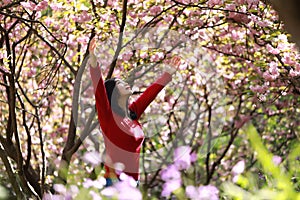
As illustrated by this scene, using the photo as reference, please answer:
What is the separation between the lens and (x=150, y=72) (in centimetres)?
658

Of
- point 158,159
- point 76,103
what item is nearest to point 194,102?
point 158,159

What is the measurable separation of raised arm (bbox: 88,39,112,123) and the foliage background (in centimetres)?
48

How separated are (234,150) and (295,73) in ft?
18.3

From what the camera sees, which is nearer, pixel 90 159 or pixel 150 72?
pixel 90 159

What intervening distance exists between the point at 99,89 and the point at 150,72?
2659 millimetres

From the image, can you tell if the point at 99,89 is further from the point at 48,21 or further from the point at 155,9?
the point at 48,21

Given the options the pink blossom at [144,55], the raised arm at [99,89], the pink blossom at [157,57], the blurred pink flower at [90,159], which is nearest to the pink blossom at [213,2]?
the pink blossom at [157,57]

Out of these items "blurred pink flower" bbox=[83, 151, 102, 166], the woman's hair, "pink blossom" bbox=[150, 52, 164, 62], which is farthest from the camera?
"pink blossom" bbox=[150, 52, 164, 62]

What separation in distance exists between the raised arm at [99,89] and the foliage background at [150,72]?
1.59 ft

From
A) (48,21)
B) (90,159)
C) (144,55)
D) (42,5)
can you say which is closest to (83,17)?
(42,5)

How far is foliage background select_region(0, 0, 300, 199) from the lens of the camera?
4980 mm

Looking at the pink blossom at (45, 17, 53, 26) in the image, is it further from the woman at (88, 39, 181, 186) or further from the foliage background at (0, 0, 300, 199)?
the woman at (88, 39, 181, 186)

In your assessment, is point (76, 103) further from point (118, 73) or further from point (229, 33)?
point (229, 33)

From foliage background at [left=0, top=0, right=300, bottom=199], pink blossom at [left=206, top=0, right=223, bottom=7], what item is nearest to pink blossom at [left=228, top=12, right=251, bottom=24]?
foliage background at [left=0, top=0, right=300, bottom=199]
